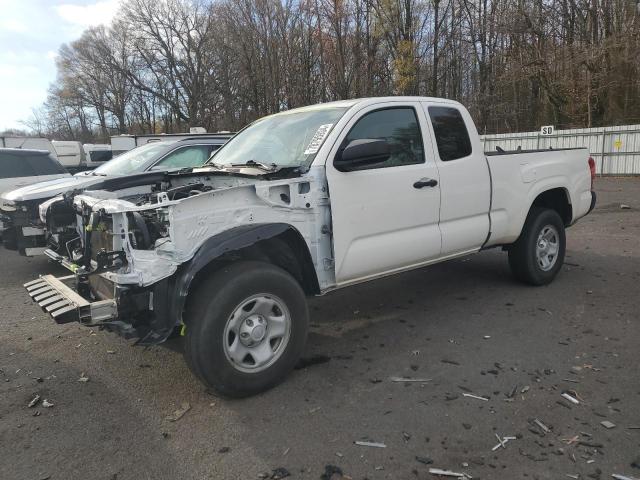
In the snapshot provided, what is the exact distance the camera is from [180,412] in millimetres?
3348

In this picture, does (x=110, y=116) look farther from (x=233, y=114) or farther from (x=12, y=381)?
(x=12, y=381)

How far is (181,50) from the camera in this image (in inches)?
1796

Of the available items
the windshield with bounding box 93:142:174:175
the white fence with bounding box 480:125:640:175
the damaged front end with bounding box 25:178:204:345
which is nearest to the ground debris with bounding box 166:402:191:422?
the damaged front end with bounding box 25:178:204:345

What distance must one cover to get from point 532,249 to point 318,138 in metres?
3.06

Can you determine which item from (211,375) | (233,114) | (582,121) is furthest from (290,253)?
(233,114)

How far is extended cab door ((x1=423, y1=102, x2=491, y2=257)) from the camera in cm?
473

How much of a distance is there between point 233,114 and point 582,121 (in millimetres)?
23815

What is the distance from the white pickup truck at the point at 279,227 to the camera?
3.23 metres

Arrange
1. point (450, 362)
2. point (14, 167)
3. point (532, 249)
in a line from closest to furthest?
point (450, 362)
point (532, 249)
point (14, 167)

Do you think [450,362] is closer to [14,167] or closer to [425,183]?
[425,183]

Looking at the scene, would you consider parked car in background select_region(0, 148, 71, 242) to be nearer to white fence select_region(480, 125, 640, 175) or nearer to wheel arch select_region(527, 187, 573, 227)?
wheel arch select_region(527, 187, 573, 227)

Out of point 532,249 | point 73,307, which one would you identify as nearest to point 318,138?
point 73,307

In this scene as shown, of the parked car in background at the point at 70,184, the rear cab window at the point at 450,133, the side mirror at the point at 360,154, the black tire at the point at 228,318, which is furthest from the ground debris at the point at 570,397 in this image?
the parked car in background at the point at 70,184

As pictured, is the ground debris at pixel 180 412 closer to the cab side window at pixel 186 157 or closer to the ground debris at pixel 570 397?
the ground debris at pixel 570 397
